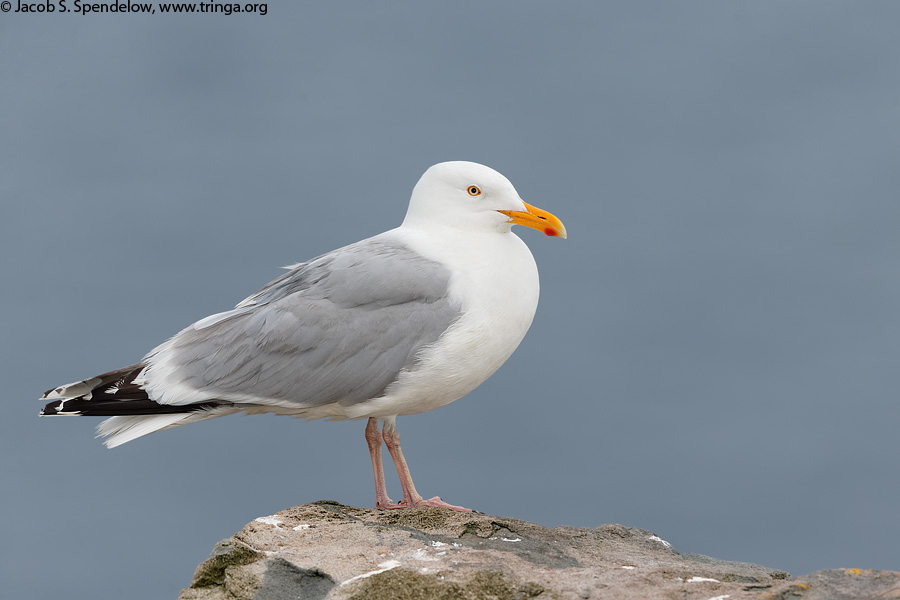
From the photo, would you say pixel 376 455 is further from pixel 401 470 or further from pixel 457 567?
pixel 457 567

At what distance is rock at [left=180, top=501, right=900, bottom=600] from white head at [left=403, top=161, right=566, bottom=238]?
242 centimetres

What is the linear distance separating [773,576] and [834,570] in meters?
1.17

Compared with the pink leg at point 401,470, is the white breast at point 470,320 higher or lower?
higher

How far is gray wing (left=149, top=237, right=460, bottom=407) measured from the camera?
8.45 metres

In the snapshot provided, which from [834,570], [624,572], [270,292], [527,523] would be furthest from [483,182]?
[834,570]

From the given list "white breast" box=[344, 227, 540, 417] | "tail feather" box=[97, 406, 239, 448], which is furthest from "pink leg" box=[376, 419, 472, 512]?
"tail feather" box=[97, 406, 239, 448]

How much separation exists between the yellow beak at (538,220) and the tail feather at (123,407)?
9.28ft

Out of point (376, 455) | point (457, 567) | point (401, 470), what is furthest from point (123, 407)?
point (457, 567)

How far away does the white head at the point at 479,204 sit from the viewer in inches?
353

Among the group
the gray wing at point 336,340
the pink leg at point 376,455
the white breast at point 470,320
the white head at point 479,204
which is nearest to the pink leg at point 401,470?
the pink leg at point 376,455

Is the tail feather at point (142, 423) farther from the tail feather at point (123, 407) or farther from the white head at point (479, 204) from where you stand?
the white head at point (479, 204)

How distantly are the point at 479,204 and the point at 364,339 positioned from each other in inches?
61.3

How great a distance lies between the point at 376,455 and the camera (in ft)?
30.5

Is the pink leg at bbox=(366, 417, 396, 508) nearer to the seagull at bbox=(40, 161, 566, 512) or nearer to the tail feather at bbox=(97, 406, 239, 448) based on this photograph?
the seagull at bbox=(40, 161, 566, 512)
